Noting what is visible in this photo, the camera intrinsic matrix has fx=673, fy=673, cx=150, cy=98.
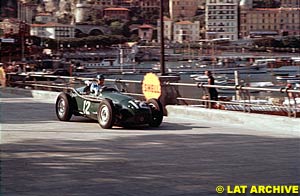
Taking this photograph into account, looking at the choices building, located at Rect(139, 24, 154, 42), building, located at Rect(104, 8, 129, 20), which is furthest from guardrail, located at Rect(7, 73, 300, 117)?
building, located at Rect(104, 8, 129, 20)

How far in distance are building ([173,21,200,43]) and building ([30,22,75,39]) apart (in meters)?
12.9

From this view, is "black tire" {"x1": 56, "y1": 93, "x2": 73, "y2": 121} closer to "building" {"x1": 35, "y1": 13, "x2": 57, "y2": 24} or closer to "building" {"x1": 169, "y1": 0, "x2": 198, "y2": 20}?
"building" {"x1": 35, "y1": 13, "x2": 57, "y2": 24}

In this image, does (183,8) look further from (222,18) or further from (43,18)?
(222,18)

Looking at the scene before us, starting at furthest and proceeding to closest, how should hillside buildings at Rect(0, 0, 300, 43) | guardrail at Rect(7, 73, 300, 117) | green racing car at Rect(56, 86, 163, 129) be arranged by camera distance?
hillside buildings at Rect(0, 0, 300, 43), guardrail at Rect(7, 73, 300, 117), green racing car at Rect(56, 86, 163, 129)

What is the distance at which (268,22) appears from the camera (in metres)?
90.6

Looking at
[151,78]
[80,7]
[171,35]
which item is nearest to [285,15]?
[171,35]

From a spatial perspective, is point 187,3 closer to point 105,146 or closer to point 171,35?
point 171,35

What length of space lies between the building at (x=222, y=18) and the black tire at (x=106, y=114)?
210 ft

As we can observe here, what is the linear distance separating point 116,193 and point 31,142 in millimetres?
5285

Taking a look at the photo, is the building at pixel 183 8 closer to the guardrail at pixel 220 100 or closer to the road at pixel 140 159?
the guardrail at pixel 220 100

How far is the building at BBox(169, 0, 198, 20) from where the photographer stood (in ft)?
349

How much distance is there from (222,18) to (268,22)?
9.82 meters

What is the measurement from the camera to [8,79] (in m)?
36.7

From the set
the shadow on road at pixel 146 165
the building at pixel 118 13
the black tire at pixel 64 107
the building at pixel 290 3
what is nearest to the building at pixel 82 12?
the building at pixel 118 13
